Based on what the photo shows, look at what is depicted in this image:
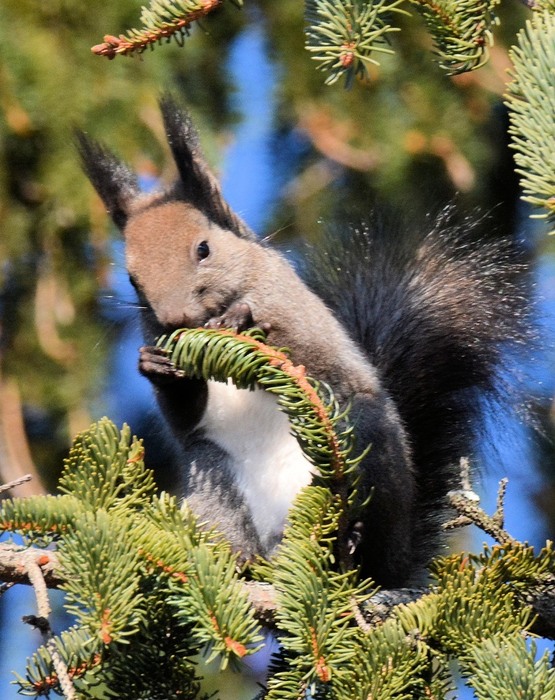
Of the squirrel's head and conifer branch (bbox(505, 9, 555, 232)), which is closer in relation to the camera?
conifer branch (bbox(505, 9, 555, 232))

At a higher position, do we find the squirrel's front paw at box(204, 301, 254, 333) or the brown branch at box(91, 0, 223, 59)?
the brown branch at box(91, 0, 223, 59)

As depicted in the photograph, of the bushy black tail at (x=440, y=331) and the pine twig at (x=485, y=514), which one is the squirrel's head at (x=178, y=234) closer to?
the bushy black tail at (x=440, y=331)

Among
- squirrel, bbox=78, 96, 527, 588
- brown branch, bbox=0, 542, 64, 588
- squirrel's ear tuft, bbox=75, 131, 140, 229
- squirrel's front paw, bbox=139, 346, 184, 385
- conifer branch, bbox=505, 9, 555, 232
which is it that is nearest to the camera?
conifer branch, bbox=505, 9, 555, 232

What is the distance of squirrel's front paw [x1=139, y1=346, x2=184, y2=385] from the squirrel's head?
0.11 m

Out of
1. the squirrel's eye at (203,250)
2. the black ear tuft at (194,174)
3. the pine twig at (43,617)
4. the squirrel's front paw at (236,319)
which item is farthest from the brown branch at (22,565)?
the black ear tuft at (194,174)

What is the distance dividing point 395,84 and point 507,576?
123 centimetres

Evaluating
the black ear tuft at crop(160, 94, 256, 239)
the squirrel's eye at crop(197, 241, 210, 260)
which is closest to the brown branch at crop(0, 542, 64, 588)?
the squirrel's eye at crop(197, 241, 210, 260)

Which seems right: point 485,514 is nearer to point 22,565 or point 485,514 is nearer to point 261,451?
point 22,565

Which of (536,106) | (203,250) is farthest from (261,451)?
(536,106)

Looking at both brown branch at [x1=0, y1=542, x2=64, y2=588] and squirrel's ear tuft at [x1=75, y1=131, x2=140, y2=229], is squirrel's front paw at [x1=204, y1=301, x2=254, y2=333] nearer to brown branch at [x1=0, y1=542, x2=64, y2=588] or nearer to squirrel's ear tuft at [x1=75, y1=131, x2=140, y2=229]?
squirrel's ear tuft at [x1=75, y1=131, x2=140, y2=229]

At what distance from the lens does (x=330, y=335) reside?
200 centimetres

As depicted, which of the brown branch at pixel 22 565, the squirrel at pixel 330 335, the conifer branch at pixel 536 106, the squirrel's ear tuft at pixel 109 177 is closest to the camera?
the conifer branch at pixel 536 106

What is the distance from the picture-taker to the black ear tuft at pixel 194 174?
6.48ft

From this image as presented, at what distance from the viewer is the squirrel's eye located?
2.02 m
